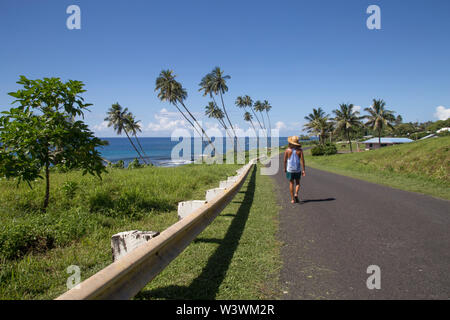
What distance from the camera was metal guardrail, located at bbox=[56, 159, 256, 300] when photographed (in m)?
1.43

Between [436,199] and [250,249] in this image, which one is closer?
[250,249]

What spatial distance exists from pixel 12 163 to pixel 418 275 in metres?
6.44

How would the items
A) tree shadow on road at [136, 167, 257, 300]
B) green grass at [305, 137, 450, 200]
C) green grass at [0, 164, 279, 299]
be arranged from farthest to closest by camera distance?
1. green grass at [305, 137, 450, 200]
2. green grass at [0, 164, 279, 299]
3. tree shadow on road at [136, 167, 257, 300]

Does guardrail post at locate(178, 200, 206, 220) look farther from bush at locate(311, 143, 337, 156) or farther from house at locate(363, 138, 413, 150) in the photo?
house at locate(363, 138, 413, 150)

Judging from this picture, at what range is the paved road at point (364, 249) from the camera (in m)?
2.67

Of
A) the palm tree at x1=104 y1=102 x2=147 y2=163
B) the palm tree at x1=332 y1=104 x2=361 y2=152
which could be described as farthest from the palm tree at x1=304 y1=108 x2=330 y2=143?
the palm tree at x1=104 y1=102 x2=147 y2=163

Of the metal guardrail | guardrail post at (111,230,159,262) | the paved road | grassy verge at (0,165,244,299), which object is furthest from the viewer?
grassy verge at (0,165,244,299)

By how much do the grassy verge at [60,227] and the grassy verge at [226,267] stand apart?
1006 millimetres

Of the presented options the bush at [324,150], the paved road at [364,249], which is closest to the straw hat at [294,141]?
the paved road at [364,249]

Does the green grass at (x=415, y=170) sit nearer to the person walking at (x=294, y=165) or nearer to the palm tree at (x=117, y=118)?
the person walking at (x=294, y=165)

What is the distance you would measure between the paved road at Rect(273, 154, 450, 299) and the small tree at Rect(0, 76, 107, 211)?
4.48 metres
